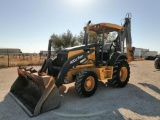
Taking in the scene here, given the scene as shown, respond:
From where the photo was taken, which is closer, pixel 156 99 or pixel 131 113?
pixel 131 113

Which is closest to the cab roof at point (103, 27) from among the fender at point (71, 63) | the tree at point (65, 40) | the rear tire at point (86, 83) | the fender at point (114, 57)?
the fender at point (114, 57)

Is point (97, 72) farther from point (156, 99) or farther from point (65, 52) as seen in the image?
point (156, 99)

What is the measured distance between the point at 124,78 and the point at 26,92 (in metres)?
4.35

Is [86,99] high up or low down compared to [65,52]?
down

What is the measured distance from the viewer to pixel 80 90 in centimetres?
668

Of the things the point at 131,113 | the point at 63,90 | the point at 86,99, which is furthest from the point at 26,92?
the point at 131,113

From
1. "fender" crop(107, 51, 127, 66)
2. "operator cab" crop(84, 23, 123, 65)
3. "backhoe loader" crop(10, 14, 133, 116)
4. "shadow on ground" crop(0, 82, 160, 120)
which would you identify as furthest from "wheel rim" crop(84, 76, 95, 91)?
"fender" crop(107, 51, 127, 66)

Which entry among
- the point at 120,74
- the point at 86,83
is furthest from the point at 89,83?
the point at 120,74

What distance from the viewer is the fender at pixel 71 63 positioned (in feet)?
21.7

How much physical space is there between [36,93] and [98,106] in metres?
2.12

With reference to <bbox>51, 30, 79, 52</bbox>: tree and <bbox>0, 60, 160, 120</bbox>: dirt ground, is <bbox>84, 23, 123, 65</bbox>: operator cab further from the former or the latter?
<bbox>51, 30, 79, 52</bbox>: tree

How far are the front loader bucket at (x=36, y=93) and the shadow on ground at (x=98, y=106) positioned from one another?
167 millimetres

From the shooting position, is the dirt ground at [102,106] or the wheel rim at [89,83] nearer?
the dirt ground at [102,106]

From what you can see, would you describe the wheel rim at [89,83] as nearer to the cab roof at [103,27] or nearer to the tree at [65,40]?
the cab roof at [103,27]
